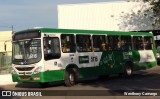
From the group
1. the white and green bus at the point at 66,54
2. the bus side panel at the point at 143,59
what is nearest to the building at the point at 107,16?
the bus side panel at the point at 143,59

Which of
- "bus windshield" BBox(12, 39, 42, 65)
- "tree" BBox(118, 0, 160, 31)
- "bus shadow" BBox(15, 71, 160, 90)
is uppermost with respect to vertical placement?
"tree" BBox(118, 0, 160, 31)

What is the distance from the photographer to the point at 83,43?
73.6ft

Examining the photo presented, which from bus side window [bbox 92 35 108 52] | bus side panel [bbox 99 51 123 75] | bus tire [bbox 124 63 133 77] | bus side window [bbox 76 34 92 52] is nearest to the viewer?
bus side window [bbox 76 34 92 52]

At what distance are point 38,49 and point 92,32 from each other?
13.9 ft

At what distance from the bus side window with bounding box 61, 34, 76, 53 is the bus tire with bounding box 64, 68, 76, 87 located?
3.30 feet

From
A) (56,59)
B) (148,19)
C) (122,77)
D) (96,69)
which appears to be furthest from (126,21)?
(56,59)

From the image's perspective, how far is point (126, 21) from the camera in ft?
157

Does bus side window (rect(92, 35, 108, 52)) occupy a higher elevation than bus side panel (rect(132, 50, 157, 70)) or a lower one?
higher

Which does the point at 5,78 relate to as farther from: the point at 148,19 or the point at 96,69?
the point at 148,19

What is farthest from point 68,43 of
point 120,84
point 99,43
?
point 120,84

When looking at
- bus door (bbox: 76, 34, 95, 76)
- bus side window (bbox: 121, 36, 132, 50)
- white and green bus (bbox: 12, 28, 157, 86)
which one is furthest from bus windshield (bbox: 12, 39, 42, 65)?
bus side window (bbox: 121, 36, 132, 50)

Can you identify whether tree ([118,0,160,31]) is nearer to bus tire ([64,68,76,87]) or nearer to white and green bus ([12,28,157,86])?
white and green bus ([12,28,157,86])

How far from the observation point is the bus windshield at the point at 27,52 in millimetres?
20141

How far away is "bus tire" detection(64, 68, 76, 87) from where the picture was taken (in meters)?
21.2
